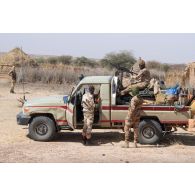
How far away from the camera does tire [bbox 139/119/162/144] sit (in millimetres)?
12320

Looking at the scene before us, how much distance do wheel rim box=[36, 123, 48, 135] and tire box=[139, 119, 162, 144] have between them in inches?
102

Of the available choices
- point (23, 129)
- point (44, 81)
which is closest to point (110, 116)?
point (23, 129)

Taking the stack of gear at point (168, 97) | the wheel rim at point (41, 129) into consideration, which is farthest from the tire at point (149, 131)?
the wheel rim at point (41, 129)

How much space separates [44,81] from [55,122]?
2196 cm

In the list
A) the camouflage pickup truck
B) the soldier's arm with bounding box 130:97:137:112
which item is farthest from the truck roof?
the soldier's arm with bounding box 130:97:137:112

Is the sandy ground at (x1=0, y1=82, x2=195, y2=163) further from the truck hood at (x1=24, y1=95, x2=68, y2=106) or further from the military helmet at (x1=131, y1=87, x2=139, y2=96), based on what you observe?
the military helmet at (x1=131, y1=87, x2=139, y2=96)

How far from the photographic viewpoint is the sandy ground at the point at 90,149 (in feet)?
35.5

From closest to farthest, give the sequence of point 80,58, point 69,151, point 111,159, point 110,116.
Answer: point 111,159 < point 69,151 < point 110,116 < point 80,58

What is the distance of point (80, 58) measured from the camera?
7181cm

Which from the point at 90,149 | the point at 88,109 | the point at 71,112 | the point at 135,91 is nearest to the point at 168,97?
the point at 135,91

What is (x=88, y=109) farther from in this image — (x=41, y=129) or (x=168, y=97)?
(x=168, y=97)

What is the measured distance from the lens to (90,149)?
38.9ft

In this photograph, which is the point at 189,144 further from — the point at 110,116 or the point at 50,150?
the point at 50,150

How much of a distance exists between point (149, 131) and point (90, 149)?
1.74 meters
